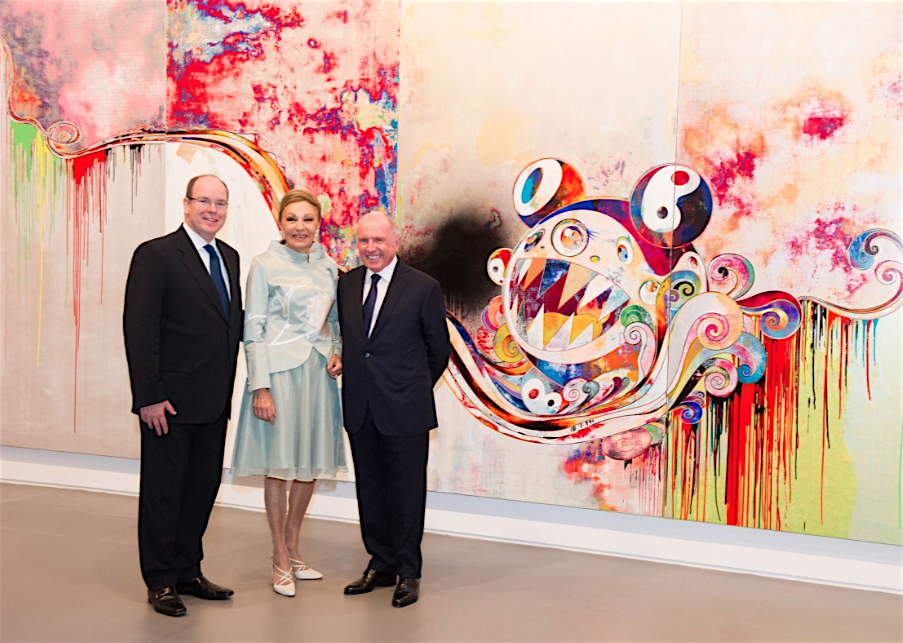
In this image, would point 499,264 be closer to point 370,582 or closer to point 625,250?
point 625,250

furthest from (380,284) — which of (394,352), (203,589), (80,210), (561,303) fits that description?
(80,210)

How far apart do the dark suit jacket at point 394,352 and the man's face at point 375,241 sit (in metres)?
0.09

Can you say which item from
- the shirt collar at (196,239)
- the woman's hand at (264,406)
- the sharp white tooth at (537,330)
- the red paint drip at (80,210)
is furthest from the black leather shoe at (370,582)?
the red paint drip at (80,210)

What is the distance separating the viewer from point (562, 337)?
4.42 m

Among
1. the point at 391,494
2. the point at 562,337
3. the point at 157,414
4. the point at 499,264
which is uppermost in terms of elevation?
the point at 499,264

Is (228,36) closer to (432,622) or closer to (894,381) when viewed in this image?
(432,622)

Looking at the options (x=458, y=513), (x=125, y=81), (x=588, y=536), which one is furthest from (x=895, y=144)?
(x=125, y=81)

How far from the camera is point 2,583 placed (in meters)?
3.72

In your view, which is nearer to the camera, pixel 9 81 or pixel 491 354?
pixel 491 354

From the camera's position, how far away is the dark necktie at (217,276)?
3586mm

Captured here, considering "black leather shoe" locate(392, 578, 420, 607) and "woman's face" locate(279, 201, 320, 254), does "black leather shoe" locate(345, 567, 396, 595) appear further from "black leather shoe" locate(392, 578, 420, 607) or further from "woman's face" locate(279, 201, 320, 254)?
"woman's face" locate(279, 201, 320, 254)

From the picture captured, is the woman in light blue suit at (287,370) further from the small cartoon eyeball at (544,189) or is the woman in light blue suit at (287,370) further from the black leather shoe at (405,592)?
the small cartoon eyeball at (544,189)

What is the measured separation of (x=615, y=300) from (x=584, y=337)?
240 millimetres

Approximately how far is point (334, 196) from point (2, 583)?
249 centimetres
